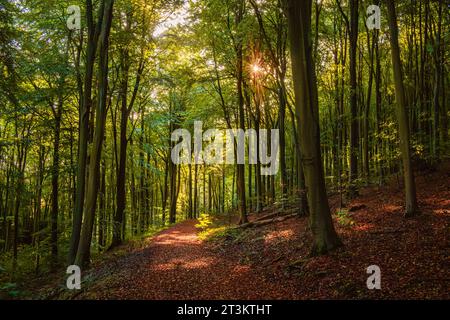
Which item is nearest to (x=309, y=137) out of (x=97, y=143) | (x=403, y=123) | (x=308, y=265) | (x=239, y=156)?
(x=308, y=265)

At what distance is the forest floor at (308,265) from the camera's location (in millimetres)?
5781

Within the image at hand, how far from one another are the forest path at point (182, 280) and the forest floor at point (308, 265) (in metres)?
0.02

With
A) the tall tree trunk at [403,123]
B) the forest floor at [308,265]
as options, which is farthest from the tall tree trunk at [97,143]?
the tall tree trunk at [403,123]

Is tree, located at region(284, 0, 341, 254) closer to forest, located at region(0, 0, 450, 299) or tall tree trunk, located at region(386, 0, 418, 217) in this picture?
forest, located at region(0, 0, 450, 299)

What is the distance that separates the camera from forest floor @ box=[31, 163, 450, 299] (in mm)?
5781

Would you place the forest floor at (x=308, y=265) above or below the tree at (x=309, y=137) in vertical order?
below

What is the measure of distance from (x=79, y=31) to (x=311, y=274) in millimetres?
12692

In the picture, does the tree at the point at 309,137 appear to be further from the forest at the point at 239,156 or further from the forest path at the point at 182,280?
the forest path at the point at 182,280

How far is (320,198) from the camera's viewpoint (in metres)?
7.79

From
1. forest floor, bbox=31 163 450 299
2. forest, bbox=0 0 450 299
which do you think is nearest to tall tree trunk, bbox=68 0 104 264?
forest, bbox=0 0 450 299

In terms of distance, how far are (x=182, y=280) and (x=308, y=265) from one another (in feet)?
11.1

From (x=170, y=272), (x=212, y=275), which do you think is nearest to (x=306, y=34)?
(x=212, y=275)
